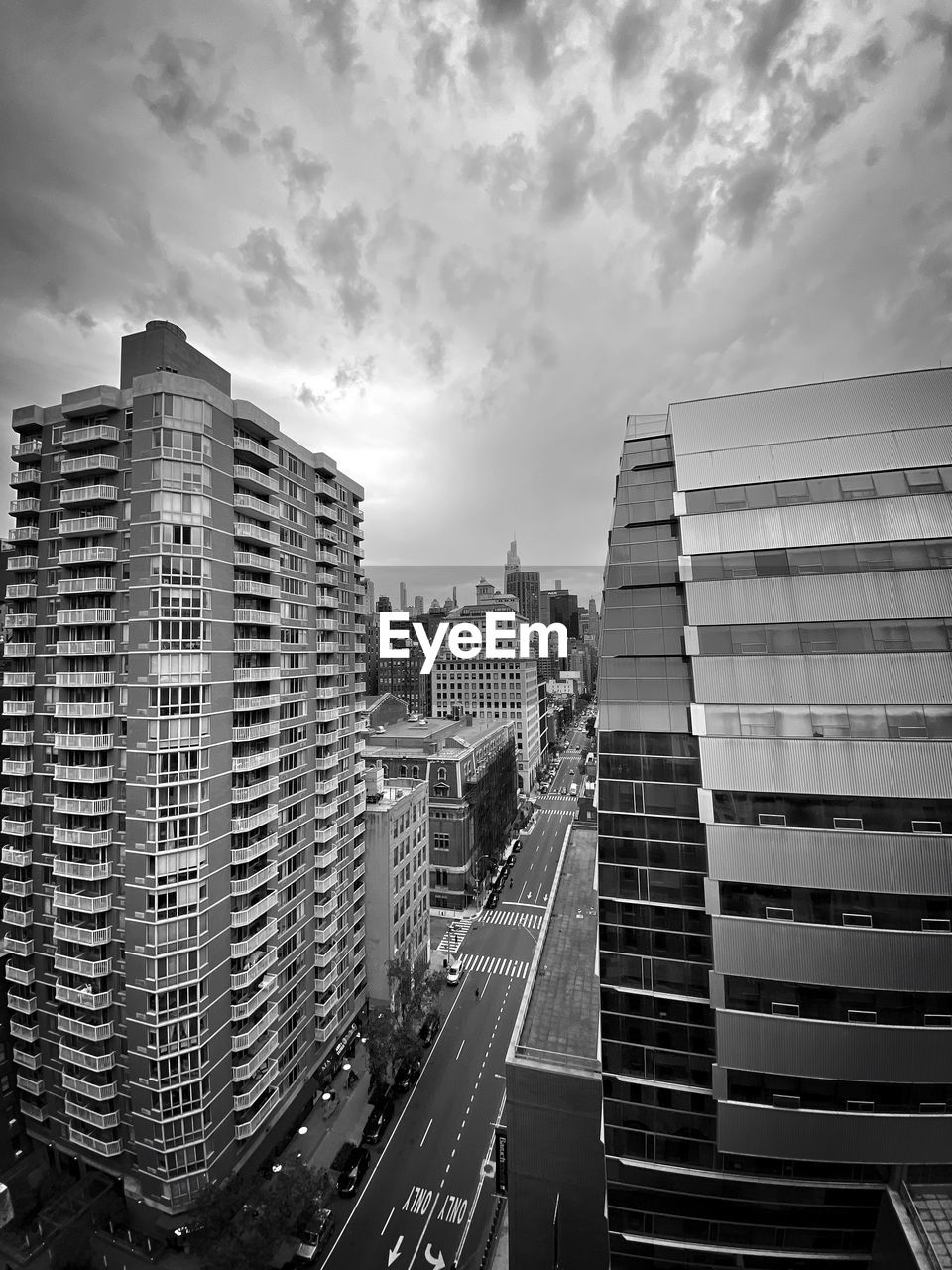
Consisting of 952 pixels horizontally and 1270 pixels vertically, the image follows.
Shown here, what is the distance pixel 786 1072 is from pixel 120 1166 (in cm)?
4154

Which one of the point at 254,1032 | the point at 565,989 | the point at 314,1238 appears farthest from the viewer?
the point at 254,1032

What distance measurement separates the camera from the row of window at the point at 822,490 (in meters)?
25.0

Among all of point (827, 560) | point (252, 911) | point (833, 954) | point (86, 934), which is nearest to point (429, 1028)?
point (252, 911)

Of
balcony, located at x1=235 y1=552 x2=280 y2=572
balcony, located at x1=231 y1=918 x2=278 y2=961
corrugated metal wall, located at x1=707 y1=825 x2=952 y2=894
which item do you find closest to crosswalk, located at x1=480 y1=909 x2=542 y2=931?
balcony, located at x1=231 y1=918 x2=278 y2=961

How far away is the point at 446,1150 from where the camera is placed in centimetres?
4328

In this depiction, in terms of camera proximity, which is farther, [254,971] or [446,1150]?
[446,1150]

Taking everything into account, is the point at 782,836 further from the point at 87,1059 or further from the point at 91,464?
the point at 87,1059

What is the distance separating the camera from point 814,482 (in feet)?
85.8

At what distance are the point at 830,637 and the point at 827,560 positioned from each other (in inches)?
140

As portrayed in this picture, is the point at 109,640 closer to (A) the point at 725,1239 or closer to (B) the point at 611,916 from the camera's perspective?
(B) the point at 611,916

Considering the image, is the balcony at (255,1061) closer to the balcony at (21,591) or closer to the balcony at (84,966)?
the balcony at (84,966)

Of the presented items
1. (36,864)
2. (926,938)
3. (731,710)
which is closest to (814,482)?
(731,710)

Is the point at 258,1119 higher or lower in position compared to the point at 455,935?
higher

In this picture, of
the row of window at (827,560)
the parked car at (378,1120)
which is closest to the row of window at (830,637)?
the row of window at (827,560)
